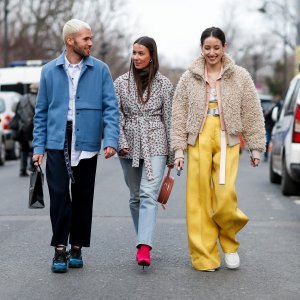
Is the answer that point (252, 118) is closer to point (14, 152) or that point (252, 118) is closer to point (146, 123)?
point (146, 123)

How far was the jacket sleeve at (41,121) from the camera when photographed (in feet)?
23.5

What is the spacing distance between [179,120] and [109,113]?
1.67 feet

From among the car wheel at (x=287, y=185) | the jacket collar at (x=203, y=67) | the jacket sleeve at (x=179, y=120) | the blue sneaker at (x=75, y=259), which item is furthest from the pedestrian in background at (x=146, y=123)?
the car wheel at (x=287, y=185)

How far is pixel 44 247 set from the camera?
334 inches

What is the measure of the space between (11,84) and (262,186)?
15655 mm

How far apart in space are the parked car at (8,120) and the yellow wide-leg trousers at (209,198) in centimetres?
1618

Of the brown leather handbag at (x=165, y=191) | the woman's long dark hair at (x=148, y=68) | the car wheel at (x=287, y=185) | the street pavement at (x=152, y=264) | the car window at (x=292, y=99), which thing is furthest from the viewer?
the car window at (x=292, y=99)

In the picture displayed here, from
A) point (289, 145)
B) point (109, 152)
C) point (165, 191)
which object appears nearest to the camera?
point (109, 152)

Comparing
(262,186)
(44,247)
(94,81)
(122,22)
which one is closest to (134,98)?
(94,81)

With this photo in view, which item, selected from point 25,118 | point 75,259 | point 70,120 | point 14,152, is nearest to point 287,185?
point 25,118

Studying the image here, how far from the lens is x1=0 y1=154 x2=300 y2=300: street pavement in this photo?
21.2ft

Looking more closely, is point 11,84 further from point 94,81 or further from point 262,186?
point 94,81

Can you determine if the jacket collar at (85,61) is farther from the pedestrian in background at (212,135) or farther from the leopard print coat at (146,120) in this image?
the pedestrian in background at (212,135)

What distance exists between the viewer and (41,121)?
23.5ft
